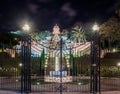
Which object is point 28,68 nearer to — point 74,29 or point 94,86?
point 94,86

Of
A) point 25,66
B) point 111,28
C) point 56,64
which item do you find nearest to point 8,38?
point 111,28

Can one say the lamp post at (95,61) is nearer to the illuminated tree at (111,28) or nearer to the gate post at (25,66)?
the gate post at (25,66)

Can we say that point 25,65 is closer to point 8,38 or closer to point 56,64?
point 56,64

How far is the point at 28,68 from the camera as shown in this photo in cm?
1786

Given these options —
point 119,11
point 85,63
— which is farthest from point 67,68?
point 119,11

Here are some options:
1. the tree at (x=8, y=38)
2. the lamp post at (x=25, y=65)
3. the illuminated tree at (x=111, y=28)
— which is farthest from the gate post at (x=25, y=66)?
the tree at (x=8, y=38)

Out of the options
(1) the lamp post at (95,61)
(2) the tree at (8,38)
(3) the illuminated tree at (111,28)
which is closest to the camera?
(1) the lamp post at (95,61)

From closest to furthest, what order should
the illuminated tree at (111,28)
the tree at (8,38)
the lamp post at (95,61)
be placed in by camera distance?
the lamp post at (95,61)
the illuminated tree at (111,28)
the tree at (8,38)

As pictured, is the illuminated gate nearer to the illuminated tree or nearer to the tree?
the illuminated tree

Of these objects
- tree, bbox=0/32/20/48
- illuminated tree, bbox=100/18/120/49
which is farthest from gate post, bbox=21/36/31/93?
tree, bbox=0/32/20/48

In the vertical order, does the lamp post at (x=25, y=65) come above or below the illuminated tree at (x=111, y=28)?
below

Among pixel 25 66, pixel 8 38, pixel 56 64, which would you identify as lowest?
pixel 25 66

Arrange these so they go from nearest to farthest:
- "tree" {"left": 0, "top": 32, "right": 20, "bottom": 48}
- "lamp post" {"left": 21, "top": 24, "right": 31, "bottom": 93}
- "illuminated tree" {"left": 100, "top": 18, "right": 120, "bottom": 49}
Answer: "lamp post" {"left": 21, "top": 24, "right": 31, "bottom": 93} < "illuminated tree" {"left": 100, "top": 18, "right": 120, "bottom": 49} < "tree" {"left": 0, "top": 32, "right": 20, "bottom": 48}

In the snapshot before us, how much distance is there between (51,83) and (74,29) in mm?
33571
